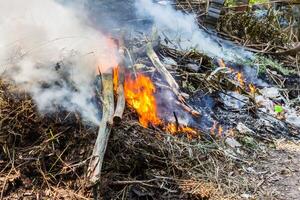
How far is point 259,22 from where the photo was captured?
7.59 meters

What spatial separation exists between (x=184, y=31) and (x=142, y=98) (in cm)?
262

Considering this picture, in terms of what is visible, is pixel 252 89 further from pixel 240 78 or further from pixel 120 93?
pixel 120 93

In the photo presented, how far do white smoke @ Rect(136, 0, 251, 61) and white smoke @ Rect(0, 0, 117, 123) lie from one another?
1684mm

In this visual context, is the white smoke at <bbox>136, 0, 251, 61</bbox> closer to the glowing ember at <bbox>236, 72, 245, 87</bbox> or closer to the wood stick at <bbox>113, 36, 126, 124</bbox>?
the glowing ember at <bbox>236, 72, 245, 87</bbox>

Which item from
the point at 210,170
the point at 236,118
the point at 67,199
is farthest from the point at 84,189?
the point at 236,118

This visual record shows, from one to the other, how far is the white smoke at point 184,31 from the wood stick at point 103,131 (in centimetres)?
236

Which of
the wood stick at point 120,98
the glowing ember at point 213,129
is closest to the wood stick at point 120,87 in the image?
the wood stick at point 120,98

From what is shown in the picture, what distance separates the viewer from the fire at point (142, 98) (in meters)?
4.25

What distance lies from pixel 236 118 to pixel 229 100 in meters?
0.36

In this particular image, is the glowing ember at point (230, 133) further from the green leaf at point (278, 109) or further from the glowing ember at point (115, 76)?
the glowing ember at point (115, 76)

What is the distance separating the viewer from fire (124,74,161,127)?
4254mm

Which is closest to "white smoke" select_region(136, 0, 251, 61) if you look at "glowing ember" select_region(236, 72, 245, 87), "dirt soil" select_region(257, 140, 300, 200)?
"glowing ember" select_region(236, 72, 245, 87)

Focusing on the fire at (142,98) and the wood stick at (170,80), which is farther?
the wood stick at (170,80)

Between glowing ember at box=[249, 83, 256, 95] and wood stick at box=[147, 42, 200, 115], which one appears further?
glowing ember at box=[249, 83, 256, 95]
